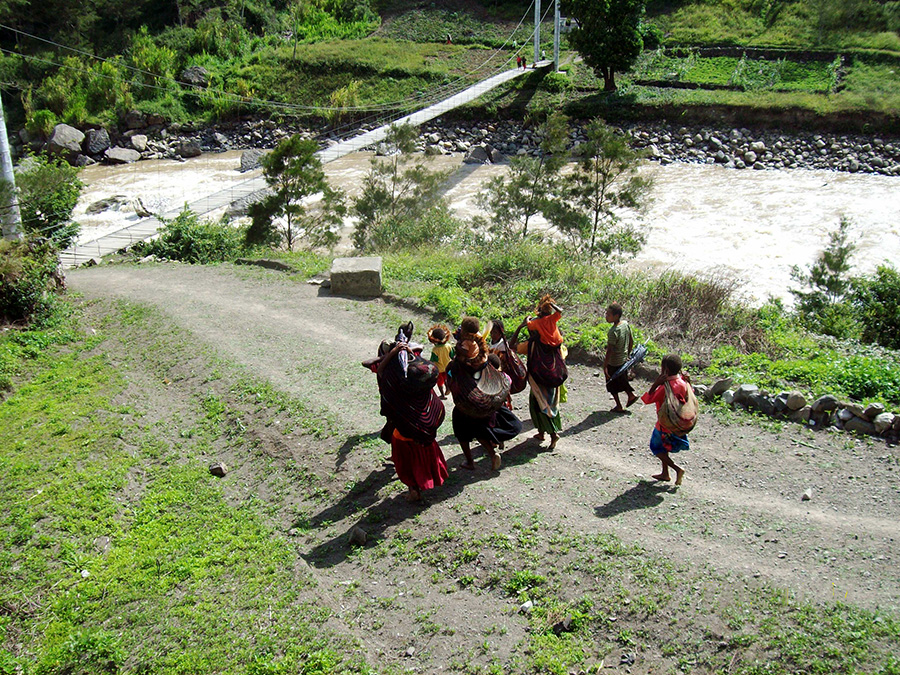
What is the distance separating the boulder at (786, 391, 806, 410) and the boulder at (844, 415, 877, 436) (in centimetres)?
42

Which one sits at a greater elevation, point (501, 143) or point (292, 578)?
point (501, 143)

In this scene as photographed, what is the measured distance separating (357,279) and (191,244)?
Answer: 6490 millimetres

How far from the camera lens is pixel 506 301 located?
10.7m

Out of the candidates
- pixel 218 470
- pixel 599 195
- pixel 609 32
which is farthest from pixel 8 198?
pixel 609 32

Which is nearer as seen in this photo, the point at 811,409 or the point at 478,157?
the point at 811,409

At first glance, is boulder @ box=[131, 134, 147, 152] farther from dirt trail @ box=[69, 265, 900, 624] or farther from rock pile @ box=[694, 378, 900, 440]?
rock pile @ box=[694, 378, 900, 440]

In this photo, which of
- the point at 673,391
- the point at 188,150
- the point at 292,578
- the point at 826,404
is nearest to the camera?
the point at 292,578

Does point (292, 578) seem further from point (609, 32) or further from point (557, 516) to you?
point (609, 32)

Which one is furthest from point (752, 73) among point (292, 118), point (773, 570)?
point (773, 570)

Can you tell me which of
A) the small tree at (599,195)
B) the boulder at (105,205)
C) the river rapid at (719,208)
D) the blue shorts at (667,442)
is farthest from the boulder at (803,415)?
the boulder at (105,205)

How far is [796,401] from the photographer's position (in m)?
7.13

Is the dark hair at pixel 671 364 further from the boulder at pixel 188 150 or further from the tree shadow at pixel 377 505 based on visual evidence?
the boulder at pixel 188 150

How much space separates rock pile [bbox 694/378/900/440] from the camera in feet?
22.1

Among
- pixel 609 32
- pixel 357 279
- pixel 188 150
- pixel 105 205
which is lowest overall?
pixel 105 205
